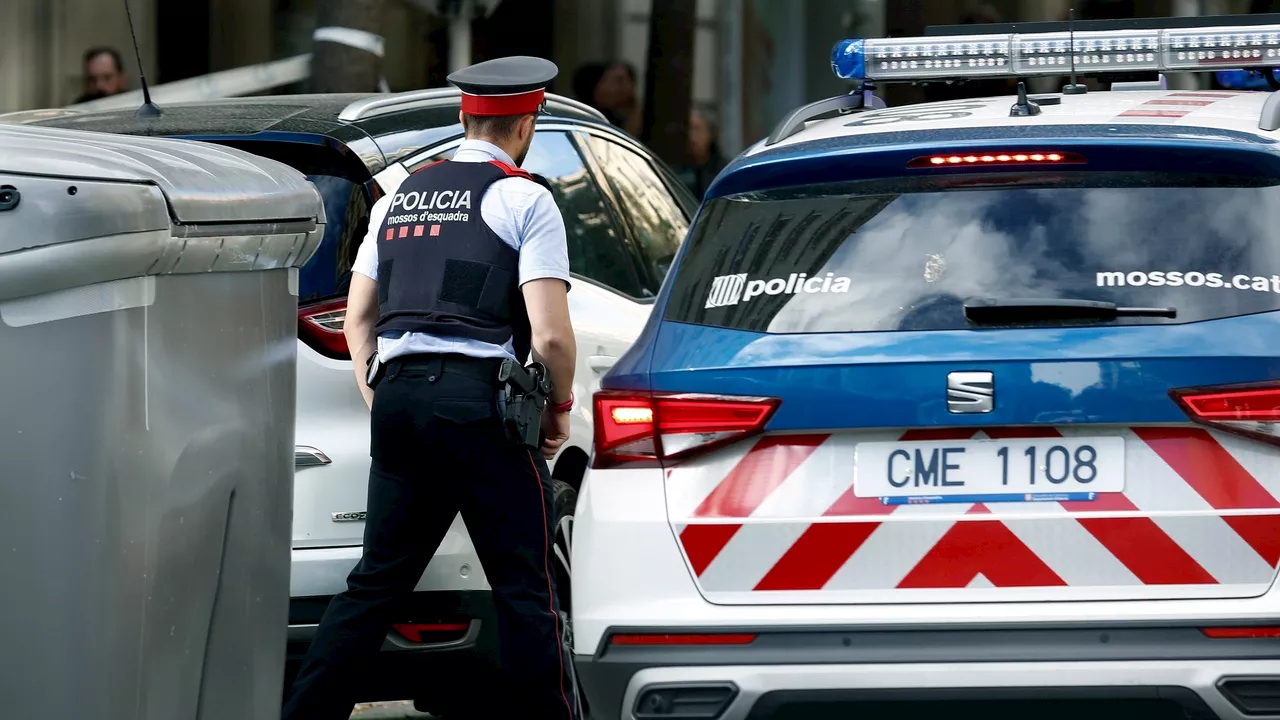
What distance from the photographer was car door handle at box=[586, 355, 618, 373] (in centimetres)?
557

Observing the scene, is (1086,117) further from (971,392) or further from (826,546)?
(826,546)

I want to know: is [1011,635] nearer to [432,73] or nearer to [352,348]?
[352,348]

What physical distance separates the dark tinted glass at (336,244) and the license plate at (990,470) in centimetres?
157

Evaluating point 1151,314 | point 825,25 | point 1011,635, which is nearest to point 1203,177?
point 1151,314

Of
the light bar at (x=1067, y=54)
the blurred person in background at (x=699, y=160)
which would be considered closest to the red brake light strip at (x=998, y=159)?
the light bar at (x=1067, y=54)

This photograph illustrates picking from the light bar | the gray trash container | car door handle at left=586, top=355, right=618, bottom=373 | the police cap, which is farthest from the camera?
car door handle at left=586, top=355, right=618, bottom=373

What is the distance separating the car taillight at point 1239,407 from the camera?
11.9ft

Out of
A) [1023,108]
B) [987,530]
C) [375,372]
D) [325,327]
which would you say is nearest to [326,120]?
[325,327]

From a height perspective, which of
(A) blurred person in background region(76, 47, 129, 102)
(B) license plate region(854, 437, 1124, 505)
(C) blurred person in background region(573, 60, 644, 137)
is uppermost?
(B) license plate region(854, 437, 1124, 505)

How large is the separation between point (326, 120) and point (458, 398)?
97 cm

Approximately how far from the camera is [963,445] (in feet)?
12.3

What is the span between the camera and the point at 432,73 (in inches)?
540

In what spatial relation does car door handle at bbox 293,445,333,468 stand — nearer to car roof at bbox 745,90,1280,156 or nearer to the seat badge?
car roof at bbox 745,90,1280,156

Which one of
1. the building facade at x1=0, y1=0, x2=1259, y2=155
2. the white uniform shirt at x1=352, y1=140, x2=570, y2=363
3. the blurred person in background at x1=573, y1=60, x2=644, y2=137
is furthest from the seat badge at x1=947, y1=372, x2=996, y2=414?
the blurred person in background at x1=573, y1=60, x2=644, y2=137
